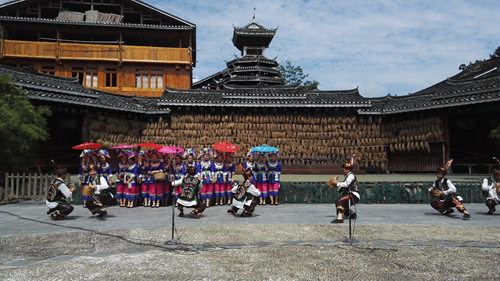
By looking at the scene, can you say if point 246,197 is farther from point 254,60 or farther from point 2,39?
point 2,39

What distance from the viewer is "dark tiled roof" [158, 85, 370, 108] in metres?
19.0

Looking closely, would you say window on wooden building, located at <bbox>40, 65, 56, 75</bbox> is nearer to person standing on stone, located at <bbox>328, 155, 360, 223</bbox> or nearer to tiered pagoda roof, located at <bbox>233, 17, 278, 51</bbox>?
tiered pagoda roof, located at <bbox>233, 17, 278, 51</bbox>

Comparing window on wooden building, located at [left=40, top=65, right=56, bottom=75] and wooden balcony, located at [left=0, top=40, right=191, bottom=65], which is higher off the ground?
wooden balcony, located at [left=0, top=40, right=191, bottom=65]

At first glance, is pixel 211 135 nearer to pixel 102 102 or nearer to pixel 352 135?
pixel 102 102

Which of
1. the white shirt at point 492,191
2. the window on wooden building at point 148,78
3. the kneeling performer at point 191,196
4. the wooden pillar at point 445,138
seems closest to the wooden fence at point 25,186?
the kneeling performer at point 191,196

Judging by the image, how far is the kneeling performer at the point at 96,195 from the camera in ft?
27.2

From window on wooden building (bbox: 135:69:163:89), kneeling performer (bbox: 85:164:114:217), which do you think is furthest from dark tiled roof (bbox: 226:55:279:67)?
kneeling performer (bbox: 85:164:114:217)

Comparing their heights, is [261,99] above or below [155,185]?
above

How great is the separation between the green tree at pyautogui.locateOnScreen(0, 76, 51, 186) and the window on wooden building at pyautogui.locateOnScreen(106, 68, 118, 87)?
13708 mm

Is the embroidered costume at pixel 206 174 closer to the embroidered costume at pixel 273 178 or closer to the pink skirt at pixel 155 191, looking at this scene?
the pink skirt at pixel 155 191

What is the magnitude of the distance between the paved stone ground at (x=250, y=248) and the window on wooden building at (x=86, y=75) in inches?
771

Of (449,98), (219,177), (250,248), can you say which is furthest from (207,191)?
(449,98)

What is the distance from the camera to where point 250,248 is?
5.40 meters

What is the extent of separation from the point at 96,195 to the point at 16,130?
540 cm
